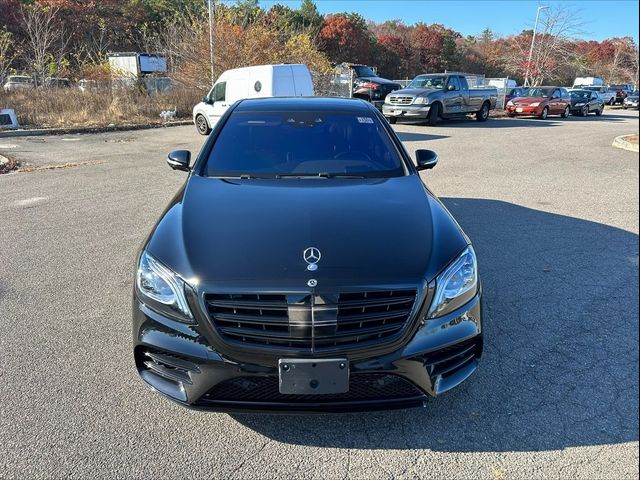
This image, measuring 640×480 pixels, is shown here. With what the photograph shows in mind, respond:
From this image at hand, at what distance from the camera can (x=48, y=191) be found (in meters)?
8.10

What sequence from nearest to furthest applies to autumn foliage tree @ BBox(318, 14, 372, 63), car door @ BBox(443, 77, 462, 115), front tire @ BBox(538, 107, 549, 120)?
car door @ BBox(443, 77, 462, 115)
front tire @ BBox(538, 107, 549, 120)
autumn foliage tree @ BBox(318, 14, 372, 63)

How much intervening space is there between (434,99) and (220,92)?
26.1 ft

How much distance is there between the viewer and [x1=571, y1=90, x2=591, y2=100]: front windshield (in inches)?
1071

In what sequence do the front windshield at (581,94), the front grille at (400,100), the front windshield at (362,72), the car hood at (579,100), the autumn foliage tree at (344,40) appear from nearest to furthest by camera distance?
the front grille at (400,100) → the front windshield at (362,72) → the car hood at (579,100) → the front windshield at (581,94) → the autumn foliage tree at (344,40)

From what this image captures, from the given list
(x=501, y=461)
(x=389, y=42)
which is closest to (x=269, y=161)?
(x=501, y=461)

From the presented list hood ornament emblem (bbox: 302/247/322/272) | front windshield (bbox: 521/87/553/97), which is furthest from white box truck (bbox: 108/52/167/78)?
hood ornament emblem (bbox: 302/247/322/272)

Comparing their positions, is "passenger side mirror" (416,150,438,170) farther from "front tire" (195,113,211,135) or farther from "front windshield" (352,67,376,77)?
"front windshield" (352,67,376,77)

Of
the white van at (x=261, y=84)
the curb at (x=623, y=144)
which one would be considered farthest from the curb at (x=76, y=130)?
the curb at (x=623, y=144)

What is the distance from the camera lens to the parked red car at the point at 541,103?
2277 centimetres

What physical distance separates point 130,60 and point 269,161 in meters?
31.3

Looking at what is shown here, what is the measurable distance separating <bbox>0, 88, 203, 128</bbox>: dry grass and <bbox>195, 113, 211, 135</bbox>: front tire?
410 cm

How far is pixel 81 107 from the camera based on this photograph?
1927 cm

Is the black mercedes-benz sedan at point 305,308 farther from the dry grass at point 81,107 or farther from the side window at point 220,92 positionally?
the dry grass at point 81,107

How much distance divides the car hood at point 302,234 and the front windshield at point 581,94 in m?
28.6
